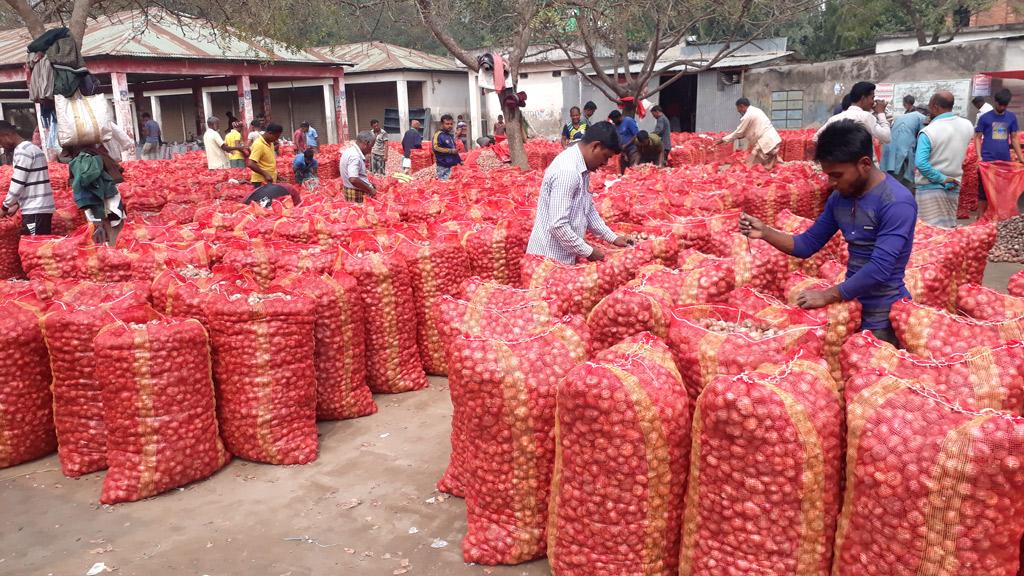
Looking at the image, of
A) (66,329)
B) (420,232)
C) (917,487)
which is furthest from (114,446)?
(917,487)

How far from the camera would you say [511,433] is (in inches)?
96.6

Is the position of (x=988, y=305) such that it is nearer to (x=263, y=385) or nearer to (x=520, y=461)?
(x=520, y=461)

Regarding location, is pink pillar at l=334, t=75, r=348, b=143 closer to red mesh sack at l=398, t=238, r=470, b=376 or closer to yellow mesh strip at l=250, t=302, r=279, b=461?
red mesh sack at l=398, t=238, r=470, b=376

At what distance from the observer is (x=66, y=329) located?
3295mm

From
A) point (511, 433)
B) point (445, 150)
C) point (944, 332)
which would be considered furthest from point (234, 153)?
point (944, 332)

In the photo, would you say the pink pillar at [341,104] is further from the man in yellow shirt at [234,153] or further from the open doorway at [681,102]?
the open doorway at [681,102]

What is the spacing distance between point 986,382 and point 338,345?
291 cm

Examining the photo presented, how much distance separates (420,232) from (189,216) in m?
3.21

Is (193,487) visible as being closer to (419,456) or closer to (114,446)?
(114,446)

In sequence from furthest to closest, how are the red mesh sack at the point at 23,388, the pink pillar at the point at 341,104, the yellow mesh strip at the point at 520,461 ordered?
the pink pillar at the point at 341,104
the red mesh sack at the point at 23,388
the yellow mesh strip at the point at 520,461

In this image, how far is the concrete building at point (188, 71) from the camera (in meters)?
17.4

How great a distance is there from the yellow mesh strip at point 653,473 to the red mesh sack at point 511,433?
1.31ft

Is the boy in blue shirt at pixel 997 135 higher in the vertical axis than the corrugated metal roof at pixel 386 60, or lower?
lower

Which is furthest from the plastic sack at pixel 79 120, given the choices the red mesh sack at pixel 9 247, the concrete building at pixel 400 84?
the concrete building at pixel 400 84
